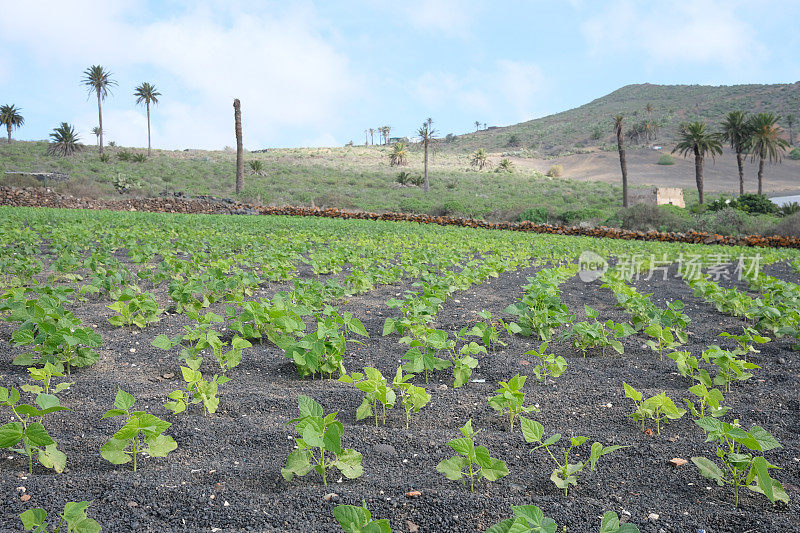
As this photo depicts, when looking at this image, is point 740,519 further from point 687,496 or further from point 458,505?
point 458,505

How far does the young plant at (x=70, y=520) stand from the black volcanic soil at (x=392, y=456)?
151 millimetres

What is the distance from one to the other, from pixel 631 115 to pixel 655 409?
96282 mm

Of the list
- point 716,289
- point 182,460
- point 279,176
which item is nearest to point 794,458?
point 182,460

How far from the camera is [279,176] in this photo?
142 ft

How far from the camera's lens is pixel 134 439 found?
2.38 metres

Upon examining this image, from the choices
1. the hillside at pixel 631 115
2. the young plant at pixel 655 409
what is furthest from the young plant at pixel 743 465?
the hillside at pixel 631 115

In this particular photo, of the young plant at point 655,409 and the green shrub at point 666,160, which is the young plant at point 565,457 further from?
the green shrub at point 666,160

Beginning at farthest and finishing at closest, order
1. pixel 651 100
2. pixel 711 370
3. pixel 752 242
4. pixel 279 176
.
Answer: pixel 651 100 → pixel 279 176 → pixel 752 242 → pixel 711 370

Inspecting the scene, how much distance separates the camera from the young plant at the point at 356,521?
160cm

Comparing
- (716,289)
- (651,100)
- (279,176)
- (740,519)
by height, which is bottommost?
(740,519)

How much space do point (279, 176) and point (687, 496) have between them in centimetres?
4348

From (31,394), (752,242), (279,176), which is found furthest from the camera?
(279,176)

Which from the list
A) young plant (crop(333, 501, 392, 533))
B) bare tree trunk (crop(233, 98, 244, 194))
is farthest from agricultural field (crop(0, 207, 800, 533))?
bare tree trunk (crop(233, 98, 244, 194))

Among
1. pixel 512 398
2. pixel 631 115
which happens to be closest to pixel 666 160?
pixel 631 115
